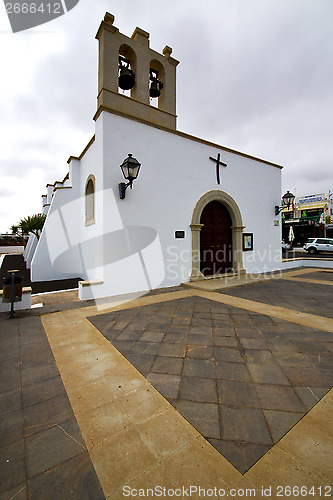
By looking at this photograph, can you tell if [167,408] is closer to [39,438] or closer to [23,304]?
[39,438]

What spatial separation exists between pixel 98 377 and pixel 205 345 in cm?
148

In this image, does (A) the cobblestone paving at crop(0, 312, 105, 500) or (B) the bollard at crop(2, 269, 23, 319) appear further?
(B) the bollard at crop(2, 269, 23, 319)

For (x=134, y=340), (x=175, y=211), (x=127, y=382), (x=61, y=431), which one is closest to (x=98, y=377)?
(x=127, y=382)

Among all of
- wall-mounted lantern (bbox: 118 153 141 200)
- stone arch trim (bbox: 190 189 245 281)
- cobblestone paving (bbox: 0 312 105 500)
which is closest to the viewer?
cobblestone paving (bbox: 0 312 105 500)

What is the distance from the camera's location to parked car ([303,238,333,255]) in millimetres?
19141

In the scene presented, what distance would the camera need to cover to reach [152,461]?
4.61 feet

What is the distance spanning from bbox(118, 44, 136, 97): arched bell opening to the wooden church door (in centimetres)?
467

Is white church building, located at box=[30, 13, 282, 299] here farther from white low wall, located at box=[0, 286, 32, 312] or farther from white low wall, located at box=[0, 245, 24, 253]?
white low wall, located at box=[0, 245, 24, 253]

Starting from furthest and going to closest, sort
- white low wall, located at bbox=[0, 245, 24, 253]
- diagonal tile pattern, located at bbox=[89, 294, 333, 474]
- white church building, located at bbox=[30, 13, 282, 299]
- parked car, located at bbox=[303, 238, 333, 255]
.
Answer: white low wall, located at bbox=[0, 245, 24, 253]
parked car, located at bbox=[303, 238, 333, 255]
white church building, located at bbox=[30, 13, 282, 299]
diagonal tile pattern, located at bbox=[89, 294, 333, 474]

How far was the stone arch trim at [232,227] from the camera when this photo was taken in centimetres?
732

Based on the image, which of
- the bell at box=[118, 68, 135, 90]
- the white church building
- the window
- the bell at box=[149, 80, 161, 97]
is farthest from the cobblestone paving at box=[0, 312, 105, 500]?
the bell at box=[149, 80, 161, 97]

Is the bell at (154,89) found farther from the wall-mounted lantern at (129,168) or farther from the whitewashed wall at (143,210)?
the wall-mounted lantern at (129,168)

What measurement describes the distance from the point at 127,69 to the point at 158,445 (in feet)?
27.7

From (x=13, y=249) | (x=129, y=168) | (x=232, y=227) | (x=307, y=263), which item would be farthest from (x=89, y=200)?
(x=13, y=249)
